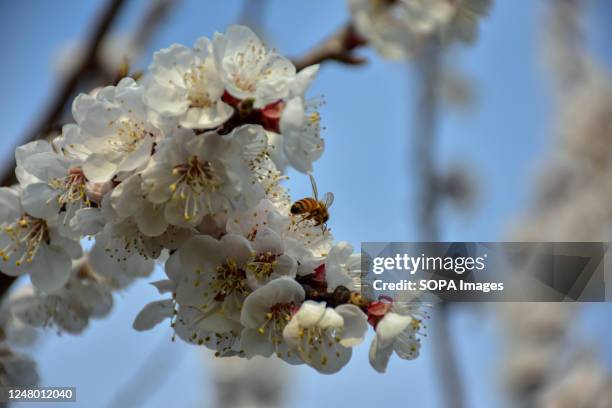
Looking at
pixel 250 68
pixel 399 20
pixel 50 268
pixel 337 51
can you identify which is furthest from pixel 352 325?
pixel 399 20

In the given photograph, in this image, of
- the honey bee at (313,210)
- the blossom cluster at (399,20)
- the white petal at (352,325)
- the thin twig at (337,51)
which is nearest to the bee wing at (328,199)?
the honey bee at (313,210)

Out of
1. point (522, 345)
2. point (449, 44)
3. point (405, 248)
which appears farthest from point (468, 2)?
point (522, 345)

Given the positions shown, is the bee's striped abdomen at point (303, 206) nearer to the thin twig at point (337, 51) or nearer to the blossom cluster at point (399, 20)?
the thin twig at point (337, 51)

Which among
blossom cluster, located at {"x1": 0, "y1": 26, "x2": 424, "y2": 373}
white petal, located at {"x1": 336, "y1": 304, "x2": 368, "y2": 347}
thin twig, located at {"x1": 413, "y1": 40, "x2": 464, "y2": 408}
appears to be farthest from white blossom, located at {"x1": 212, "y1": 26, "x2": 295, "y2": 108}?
thin twig, located at {"x1": 413, "y1": 40, "x2": 464, "y2": 408}

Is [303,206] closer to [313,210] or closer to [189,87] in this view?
[313,210]

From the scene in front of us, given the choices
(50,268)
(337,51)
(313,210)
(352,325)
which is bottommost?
(50,268)

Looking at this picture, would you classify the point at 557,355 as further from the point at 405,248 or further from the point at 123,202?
the point at 123,202
